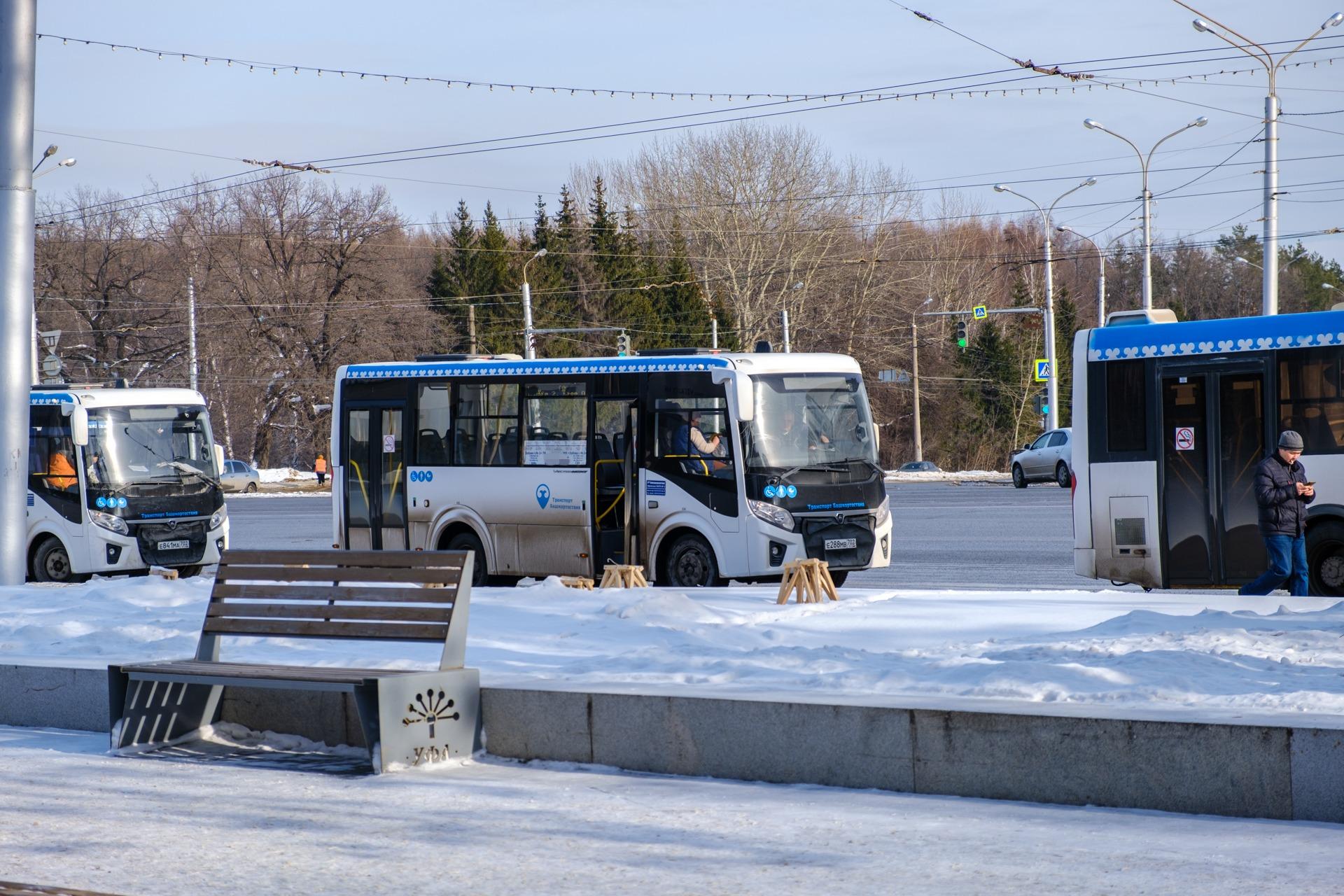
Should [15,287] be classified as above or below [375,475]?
above

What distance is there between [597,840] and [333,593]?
2.38 meters

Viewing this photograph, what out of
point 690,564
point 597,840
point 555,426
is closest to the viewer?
point 597,840

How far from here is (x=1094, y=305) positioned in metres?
89.4

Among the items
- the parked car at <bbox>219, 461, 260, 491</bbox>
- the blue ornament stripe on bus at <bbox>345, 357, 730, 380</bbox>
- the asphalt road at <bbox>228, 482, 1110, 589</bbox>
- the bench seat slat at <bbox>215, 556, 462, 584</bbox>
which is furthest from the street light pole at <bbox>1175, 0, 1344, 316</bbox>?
the parked car at <bbox>219, 461, 260, 491</bbox>

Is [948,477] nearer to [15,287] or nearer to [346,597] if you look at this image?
[15,287]

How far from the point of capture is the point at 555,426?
18391 mm

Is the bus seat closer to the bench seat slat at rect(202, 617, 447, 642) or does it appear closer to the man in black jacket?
the man in black jacket

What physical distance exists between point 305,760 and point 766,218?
60605 mm

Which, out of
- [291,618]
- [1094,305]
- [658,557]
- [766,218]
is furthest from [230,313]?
[291,618]

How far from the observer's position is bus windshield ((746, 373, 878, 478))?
16.8m

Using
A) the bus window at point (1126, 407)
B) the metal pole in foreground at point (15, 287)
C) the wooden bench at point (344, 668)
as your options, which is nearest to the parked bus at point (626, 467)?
the bus window at point (1126, 407)

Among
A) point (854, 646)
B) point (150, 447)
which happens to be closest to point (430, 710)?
point (854, 646)

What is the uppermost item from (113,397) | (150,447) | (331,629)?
(113,397)

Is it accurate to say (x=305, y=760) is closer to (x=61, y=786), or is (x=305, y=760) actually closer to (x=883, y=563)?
(x=61, y=786)
